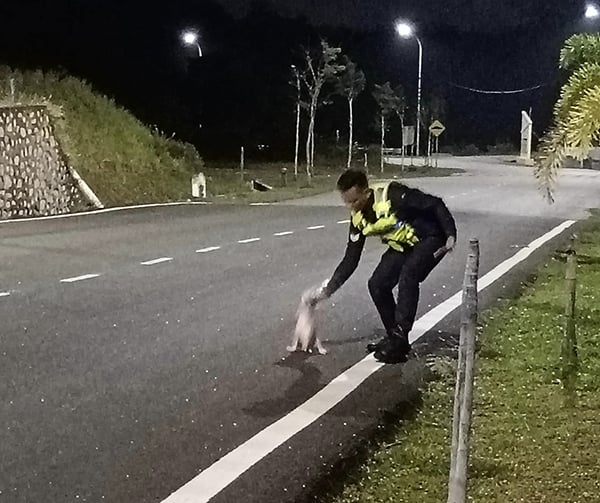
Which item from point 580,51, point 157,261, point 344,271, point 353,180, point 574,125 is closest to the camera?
point 353,180

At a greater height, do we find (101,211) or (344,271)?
(344,271)

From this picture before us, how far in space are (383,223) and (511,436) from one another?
2.35m

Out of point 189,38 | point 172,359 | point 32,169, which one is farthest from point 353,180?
point 189,38

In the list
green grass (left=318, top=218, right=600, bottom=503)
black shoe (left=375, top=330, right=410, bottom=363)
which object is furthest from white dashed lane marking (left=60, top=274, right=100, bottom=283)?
green grass (left=318, top=218, right=600, bottom=503)

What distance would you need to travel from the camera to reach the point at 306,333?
8273mm

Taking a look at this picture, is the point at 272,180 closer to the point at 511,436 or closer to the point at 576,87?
the point at 576,87

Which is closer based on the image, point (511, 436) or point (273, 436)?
point (511, 436)

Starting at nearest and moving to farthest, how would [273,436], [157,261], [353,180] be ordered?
1. [273,436]
2. [353,180]
3. [157,261]

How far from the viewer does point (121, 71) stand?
43531 mm

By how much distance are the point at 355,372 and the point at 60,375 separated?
85.8 inches

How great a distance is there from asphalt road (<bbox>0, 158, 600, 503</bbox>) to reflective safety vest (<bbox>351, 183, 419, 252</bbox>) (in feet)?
3.33

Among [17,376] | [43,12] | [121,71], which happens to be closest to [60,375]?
[17,376]

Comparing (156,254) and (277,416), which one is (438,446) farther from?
(156,254)

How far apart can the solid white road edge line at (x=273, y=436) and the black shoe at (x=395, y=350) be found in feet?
0.26
